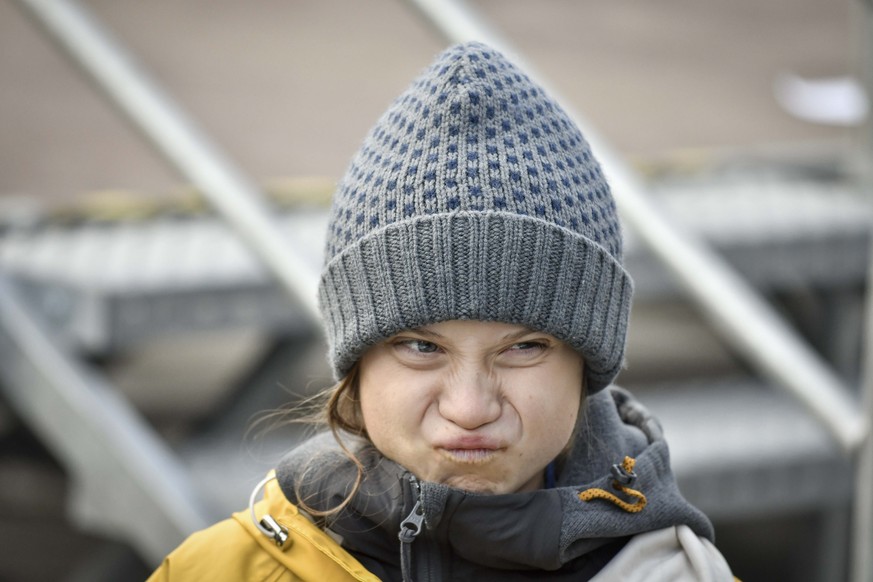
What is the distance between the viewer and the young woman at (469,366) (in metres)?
0.92

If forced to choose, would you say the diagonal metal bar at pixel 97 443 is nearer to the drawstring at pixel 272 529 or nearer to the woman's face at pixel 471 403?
the drawstring at pixel 272 529

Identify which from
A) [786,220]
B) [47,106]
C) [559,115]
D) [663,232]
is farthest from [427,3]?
[47,106]

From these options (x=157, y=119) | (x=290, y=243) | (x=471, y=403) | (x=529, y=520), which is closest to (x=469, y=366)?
(x=471, y=403)

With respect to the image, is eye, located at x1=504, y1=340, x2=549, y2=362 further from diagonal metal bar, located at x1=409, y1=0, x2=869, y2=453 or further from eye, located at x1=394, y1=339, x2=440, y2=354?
diagonal metal bar, located at x1=409, y1=0, x2=869, y2=453

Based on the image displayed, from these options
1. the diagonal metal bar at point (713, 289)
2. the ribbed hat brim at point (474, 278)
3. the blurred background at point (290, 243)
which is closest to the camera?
the ribbed hat brim at point (474, 278)

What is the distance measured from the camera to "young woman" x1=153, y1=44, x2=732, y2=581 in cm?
92

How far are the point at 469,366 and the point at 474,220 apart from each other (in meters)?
0.12

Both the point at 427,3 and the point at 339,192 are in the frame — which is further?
the point at 427,3

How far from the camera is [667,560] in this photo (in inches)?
38.9

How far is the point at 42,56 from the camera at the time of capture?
15.5 ft

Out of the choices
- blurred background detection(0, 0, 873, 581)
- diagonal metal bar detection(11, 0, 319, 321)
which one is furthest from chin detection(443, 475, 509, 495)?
diagonal metal bar detection(11, 0, 319, 321)

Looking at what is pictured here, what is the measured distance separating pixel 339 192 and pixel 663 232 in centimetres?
59

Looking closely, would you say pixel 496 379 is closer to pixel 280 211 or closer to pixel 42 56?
pixel 280 211

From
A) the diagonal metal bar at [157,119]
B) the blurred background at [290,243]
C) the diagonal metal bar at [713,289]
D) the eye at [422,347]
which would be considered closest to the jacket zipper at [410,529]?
the eye at [422,347]
